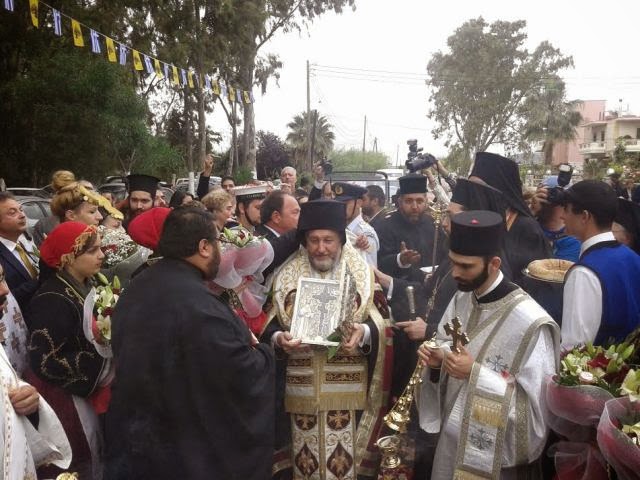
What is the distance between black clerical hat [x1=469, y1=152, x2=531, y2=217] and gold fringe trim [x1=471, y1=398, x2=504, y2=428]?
1.97 m

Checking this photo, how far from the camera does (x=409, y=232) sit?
6.87m

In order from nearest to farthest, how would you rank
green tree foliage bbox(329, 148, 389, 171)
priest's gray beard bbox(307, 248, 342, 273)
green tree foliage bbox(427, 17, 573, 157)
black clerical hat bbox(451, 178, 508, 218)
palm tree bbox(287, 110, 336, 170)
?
priest's gray beard bbox(307, 248, 342, 273), black clerical hat bbox(451, 178, 508, 218), green tree foliage bbox(427, 17, 573, 157), palm tree bbox(287, 110, 336, 170), green tree foliage bbox(329, 148, 389, 171)

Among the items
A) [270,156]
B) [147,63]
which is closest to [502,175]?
[147,63]

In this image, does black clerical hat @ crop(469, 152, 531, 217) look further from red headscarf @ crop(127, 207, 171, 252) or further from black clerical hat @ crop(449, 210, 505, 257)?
red headscarf @ crop(127, 207, 171, 252)

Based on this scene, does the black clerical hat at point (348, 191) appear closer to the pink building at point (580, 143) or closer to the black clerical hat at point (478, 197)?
the black clerical hat at point (478, 197)

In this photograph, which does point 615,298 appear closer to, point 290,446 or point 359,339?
point 359,339

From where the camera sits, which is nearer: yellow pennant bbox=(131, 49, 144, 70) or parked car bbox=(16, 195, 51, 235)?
parked car bbox=(16, 195, 51, 235)

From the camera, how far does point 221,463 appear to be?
2.81m

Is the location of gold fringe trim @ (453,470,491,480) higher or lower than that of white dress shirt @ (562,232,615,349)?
lower

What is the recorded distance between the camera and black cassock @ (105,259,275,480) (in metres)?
2.67

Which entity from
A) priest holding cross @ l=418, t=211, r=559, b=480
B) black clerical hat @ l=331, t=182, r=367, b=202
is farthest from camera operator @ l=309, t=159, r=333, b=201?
priest holding cross @ l=418, t=211, r=559, b=480

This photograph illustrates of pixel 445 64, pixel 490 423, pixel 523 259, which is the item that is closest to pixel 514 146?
pixel 445 64

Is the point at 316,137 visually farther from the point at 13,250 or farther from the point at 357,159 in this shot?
the point at 13,250

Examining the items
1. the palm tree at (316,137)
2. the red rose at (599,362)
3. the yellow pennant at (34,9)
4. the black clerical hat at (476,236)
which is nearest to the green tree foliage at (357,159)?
the palm tree at (316,137)
